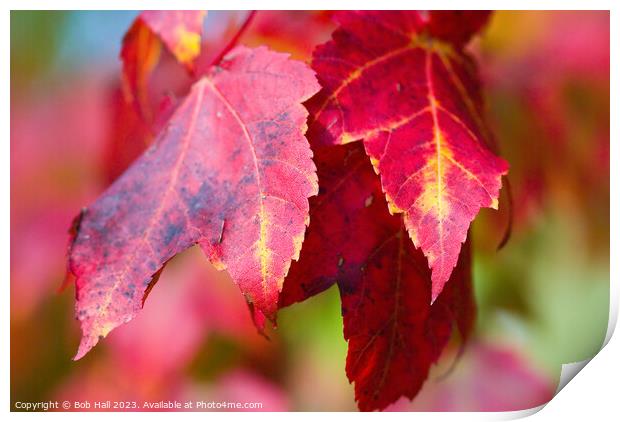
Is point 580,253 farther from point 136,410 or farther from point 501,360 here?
point 136,410

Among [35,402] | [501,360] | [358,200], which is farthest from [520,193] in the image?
[35,402]

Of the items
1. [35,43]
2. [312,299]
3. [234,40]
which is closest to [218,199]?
[234,40]

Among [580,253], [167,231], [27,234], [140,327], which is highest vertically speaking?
[167,231]

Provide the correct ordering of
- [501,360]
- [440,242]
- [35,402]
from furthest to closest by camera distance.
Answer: [501,360] → [35,402] → [440,242]

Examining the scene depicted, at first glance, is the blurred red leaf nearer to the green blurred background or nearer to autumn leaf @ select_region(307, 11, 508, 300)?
the green blurred background

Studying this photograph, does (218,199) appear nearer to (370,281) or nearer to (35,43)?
(370,281)

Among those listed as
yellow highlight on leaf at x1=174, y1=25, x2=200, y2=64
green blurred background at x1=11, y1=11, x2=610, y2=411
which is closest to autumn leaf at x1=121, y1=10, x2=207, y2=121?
yellow highlight on leaf at x1=174, y1=25, x2=200, y2=64

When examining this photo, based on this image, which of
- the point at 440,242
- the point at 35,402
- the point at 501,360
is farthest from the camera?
the point at 501,360
